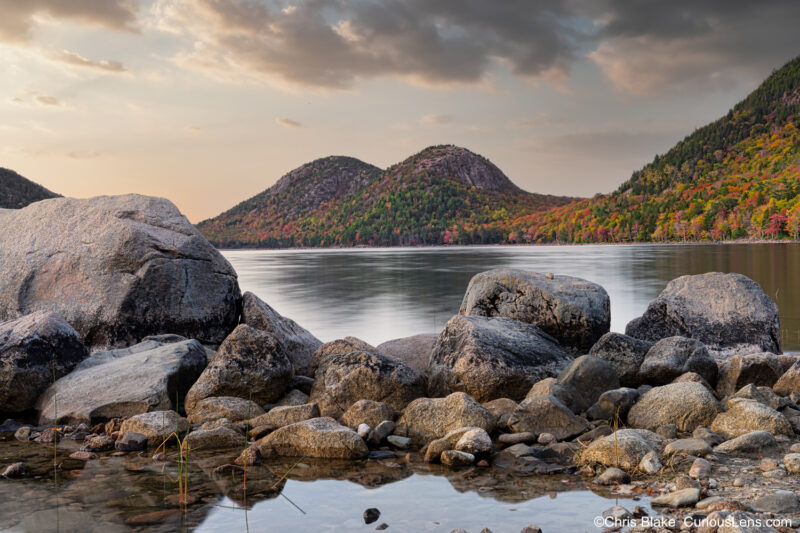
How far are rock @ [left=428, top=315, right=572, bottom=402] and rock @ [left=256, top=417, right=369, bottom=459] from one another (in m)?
2.64

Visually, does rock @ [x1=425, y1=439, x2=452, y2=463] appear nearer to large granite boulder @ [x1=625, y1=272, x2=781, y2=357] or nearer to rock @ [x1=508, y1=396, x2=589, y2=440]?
rock @ [x1=508, y1=396, x2=589, y2=440]

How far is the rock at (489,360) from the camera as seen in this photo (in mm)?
9766

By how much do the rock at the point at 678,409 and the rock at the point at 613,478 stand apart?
2097 mm

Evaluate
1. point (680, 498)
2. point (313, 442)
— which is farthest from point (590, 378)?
point (313, 442)

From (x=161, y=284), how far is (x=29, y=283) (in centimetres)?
280

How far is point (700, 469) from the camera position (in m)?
6.38

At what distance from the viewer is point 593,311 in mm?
12648

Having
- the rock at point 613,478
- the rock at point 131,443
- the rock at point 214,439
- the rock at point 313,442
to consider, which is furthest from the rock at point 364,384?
the rock at point 613,478

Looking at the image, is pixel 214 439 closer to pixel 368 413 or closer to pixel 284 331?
pixel 368 413

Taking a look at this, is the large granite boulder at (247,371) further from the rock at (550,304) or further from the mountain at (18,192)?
the mountain at (18,192)

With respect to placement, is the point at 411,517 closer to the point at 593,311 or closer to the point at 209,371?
the point at 209,371

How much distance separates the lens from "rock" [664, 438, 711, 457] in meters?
6.99

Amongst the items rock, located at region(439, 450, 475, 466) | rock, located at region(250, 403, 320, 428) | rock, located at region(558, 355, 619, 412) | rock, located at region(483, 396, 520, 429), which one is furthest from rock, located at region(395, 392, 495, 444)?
rock, located at region(558, 355, 619, 412)

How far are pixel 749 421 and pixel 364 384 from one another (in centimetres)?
552
